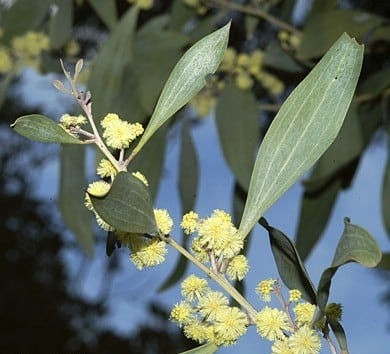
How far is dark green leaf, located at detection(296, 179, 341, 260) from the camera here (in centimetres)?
137

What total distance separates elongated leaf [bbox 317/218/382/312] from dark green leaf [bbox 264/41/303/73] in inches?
40.5

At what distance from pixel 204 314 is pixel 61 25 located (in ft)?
3.73

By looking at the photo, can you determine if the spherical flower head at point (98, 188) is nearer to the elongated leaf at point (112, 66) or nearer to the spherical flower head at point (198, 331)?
the spherical flower head at point (198, 331)

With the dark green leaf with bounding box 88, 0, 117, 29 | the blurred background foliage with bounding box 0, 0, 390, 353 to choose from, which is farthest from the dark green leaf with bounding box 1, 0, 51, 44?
the dark green leaf with bounding box 88, 0, 117, 29

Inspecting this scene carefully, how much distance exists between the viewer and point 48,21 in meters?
1.61

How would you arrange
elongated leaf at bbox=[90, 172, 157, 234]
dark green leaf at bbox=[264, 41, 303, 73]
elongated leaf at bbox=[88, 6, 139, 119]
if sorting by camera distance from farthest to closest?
dark green leaf at bbox=[264, 41, 303, 73] → elongated leaf at bbox=[88, 6, 139, 119] → elongated leaf at bbox=[90, 172, 157, 234]

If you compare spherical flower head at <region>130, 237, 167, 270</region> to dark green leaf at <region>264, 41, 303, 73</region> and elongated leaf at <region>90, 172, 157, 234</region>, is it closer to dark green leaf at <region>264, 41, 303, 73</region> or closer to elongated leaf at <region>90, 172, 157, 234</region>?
elongated leaf at <region>90, 172, 157, 234</region>

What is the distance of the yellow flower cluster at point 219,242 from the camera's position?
1.35ft

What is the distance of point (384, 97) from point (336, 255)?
1.09 meters

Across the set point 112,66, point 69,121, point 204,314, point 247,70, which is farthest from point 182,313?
point 247,70

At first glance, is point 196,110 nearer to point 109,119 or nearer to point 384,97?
point 384,97

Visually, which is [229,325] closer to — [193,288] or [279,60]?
[193,288]

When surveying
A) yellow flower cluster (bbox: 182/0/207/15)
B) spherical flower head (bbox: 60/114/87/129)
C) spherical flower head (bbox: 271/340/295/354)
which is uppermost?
yellow flower cluster (bbox: 182/0/207/15)


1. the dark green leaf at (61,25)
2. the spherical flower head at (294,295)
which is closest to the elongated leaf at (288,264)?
the spherical flower head at (294,295)
